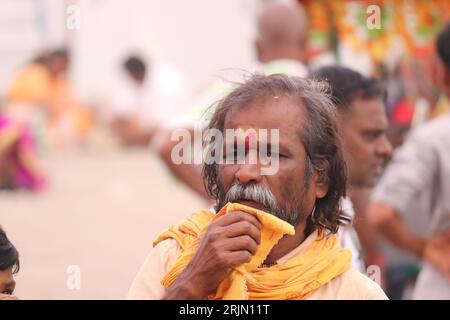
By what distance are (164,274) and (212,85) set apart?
2907 mm

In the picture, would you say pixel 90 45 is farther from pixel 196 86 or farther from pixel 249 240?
pixel 249 240

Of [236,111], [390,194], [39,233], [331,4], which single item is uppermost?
[331,4]

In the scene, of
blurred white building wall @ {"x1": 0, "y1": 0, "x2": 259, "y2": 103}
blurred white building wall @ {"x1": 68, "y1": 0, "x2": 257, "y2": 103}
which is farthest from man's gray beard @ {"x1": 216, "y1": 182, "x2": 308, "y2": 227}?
blurred white building wall @ {"x1": 68, "y1": 0, "x2": 257, "y2": 103}

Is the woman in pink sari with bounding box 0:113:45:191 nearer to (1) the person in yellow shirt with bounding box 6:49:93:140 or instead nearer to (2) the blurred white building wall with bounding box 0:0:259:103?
(1) the person in yellow shirt with bounding box 6:49:93:140

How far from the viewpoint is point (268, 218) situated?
2.78 m

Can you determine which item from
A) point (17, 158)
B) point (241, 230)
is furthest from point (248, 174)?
point (17, 158)

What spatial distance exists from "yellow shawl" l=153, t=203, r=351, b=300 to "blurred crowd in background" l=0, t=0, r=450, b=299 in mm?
632

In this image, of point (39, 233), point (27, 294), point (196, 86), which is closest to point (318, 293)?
point (27, 294)

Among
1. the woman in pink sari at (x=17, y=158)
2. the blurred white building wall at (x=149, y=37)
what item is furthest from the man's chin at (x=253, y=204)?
the blurred white building wall at (x=149, y=37)

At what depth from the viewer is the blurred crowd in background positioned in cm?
598

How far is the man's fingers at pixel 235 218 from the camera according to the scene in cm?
274

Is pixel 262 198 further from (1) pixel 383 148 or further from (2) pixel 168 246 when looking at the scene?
(1) pixel 383 148
